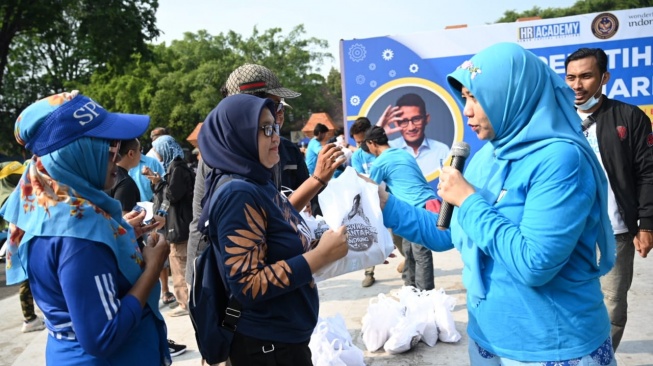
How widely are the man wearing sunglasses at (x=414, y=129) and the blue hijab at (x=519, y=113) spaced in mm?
6868

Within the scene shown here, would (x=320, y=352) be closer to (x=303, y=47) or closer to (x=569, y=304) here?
(x=569, y=304)

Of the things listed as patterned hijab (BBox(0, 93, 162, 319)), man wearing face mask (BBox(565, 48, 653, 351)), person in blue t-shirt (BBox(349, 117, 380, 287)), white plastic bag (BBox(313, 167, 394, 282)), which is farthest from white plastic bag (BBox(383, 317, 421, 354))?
person in blue t-shirt (BBox(349, 117, 380, 287))

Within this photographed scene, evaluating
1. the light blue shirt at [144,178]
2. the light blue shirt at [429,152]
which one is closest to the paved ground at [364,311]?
the light blue shirt at [144,178]

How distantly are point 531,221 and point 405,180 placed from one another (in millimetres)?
3402

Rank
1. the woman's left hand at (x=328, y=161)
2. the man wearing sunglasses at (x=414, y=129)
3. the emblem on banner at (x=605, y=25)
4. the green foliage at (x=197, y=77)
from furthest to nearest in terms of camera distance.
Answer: the green foliage at (x=197, y=77)
the man wearing sunglasses at (x=414, y=129)
the emblem on banner at (x=605, y=25)
the woman's left hand at (x=328, y=161)

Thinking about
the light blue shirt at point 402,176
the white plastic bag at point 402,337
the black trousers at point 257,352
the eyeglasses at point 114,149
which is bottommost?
the white plastic bag at point 402,337

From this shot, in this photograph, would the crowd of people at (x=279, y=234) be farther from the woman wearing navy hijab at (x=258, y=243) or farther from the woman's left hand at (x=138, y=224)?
the woman's left hand at (x=138, y=224)

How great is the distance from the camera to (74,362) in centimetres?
171

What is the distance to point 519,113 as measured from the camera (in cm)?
176

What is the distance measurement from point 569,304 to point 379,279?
4.82m

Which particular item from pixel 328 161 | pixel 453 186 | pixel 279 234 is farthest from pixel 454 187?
pixel 328 161

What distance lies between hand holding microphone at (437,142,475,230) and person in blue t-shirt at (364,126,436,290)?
2.77 metres

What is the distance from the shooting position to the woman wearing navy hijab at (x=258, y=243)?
1684 millimetres

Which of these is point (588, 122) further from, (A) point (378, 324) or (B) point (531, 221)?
(A) point (378, 324)
